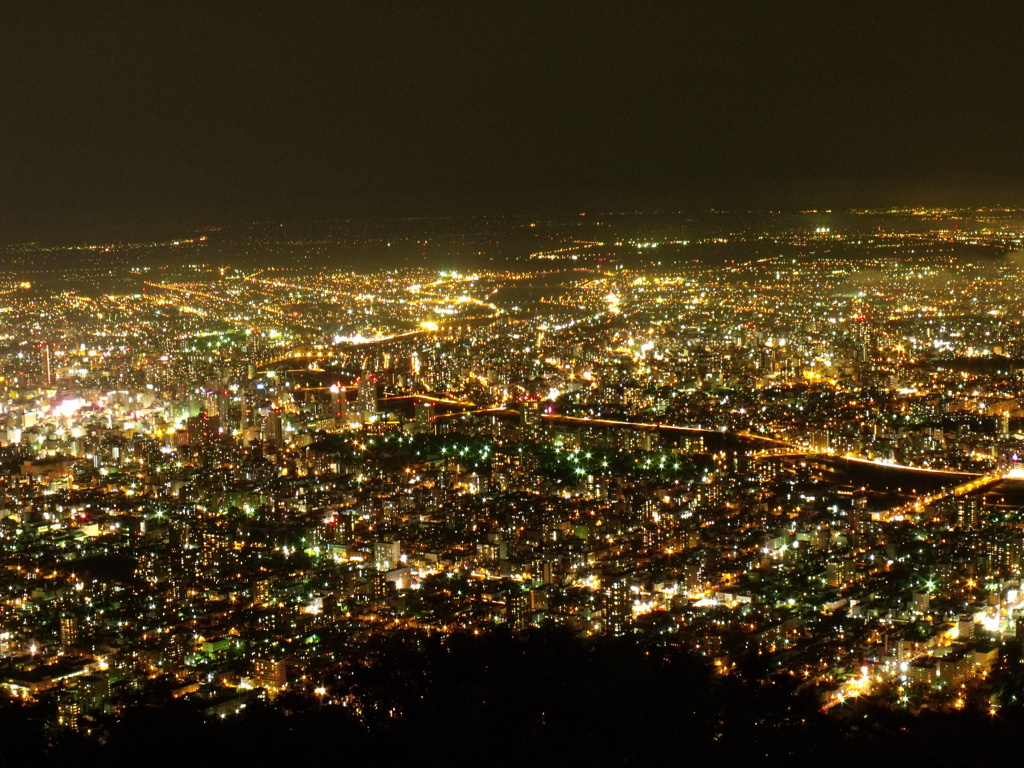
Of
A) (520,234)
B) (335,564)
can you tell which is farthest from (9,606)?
(520,234)

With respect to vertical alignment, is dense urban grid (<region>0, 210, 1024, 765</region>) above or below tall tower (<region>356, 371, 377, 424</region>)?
above

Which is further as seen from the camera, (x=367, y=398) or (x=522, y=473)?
(x=367, y=398)

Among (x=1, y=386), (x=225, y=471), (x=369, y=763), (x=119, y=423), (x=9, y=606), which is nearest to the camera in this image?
(x=369, y=763)

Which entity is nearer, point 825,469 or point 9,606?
point 9,606

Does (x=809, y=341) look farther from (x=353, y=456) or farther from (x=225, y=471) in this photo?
(x=225, y=471)

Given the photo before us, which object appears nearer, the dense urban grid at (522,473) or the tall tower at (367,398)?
the dense urban grid at (522,473)

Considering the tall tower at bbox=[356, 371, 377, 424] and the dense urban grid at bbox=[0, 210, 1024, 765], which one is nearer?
the dense urban grid at bbox=[0, 210, 1024, 765]

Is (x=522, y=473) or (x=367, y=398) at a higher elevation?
(x=522, y=473)

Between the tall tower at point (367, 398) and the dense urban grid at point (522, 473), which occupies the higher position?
the dense urban grid at point (522, 473)
